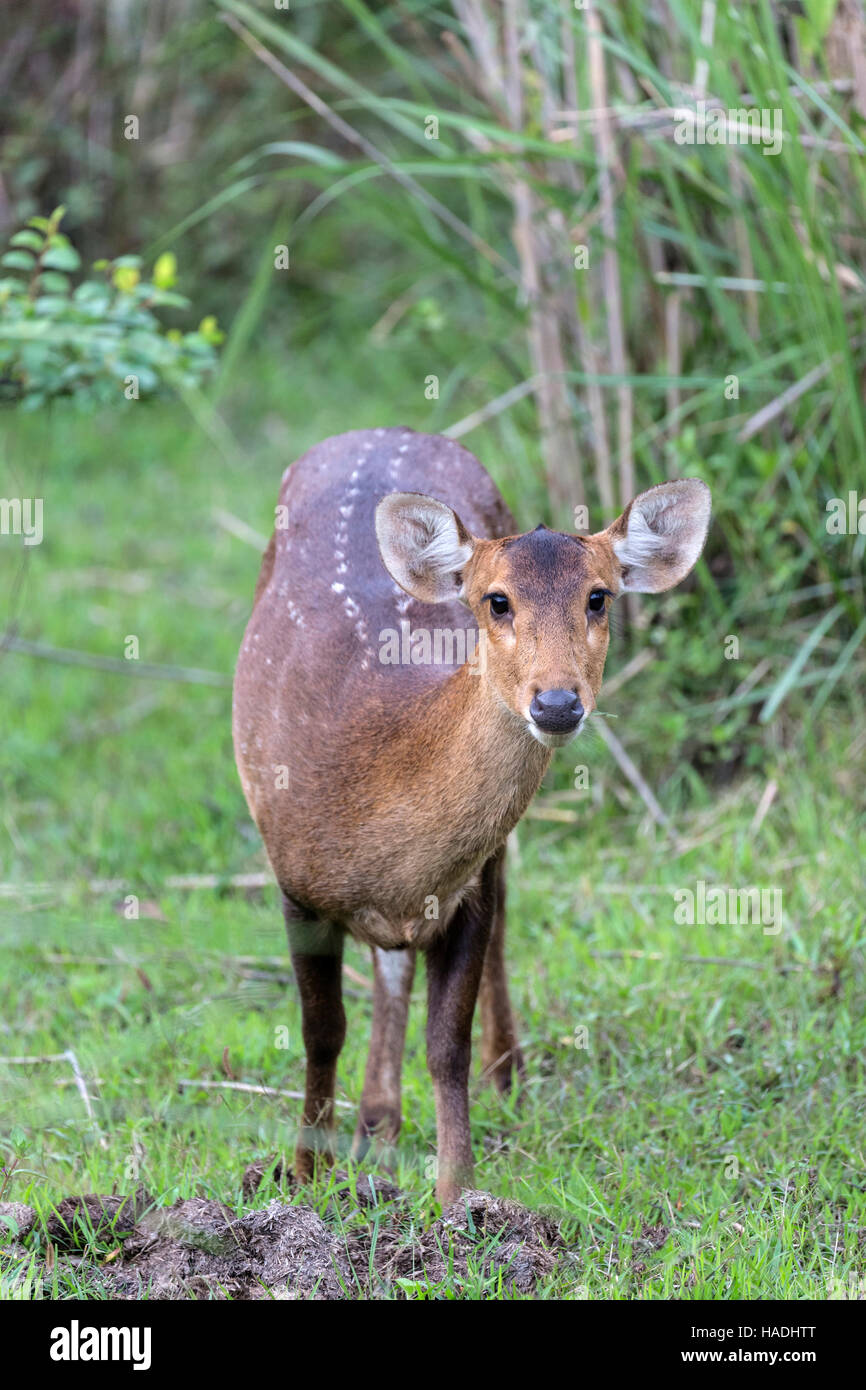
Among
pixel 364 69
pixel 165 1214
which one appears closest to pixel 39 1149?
pixel 165 1214

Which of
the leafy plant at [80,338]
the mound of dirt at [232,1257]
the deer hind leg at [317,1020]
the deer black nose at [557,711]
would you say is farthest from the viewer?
the leafy plant at [80,338]

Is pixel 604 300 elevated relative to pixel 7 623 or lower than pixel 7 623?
elevated

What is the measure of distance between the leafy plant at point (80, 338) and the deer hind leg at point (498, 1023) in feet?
5.73

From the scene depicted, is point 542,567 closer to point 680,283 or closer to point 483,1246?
point 483,1246

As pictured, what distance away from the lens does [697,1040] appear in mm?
4488

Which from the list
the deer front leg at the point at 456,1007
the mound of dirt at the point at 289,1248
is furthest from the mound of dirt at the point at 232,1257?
the deer front leg at the point at 456,1007

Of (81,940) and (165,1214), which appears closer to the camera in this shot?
(165,1214)

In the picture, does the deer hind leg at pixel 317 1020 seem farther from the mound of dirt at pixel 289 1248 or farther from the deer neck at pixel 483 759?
the deer neck at pixel 483 759

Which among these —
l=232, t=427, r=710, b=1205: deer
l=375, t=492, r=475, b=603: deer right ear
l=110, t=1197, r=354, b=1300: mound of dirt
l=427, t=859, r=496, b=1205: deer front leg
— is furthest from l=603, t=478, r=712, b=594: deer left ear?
l=110, t=1197, r=354, b=1300: mound of dirt

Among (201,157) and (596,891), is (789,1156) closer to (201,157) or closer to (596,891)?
(596,891)

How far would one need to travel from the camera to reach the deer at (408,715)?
3.41 m

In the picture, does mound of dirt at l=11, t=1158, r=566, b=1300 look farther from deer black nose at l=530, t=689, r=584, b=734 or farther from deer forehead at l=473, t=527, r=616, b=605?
deer forehead at l=473, t=527, r=616, b=605

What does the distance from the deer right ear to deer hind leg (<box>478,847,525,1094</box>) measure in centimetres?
107
